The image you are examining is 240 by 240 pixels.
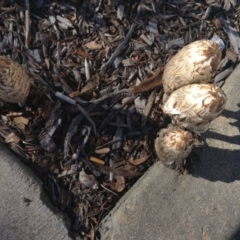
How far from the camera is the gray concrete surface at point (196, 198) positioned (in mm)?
2459

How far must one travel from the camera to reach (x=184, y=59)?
205 centimetres

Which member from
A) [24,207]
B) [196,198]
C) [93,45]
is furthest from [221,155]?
[24,207]

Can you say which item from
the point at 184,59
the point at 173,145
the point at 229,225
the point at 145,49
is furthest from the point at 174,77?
the point at 229,225

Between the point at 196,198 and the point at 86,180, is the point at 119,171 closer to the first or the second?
the point at 86,180

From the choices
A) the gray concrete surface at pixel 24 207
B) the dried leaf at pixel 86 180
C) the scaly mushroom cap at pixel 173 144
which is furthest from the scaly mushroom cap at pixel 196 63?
the gray concrete surface at pixel 24 207

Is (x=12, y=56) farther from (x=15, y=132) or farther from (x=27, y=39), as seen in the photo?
(x=15, y=132)

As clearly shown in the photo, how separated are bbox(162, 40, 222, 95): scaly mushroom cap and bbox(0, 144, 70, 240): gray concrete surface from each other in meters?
1.00

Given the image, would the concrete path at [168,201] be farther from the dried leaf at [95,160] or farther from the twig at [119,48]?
the twig at [119,48]

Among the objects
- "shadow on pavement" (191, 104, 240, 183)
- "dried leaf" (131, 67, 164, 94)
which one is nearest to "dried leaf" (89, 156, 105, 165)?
"dried leaf" (131, 67, 164, 94)

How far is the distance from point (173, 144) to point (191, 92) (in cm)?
32

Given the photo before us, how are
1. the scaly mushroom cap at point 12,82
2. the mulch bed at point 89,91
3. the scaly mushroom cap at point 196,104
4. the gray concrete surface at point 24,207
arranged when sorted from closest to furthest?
1. the scaly mushroom cap at point 196,104
2. the scaly mushroom cap at point 12,82
3. the gray concrete surface at point 24,207
4. the mulch bed at point 89,91

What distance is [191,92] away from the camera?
78.4 inches

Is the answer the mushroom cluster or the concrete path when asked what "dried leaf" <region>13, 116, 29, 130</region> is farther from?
the mushroom cluster

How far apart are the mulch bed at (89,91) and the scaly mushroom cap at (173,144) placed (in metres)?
0.23
